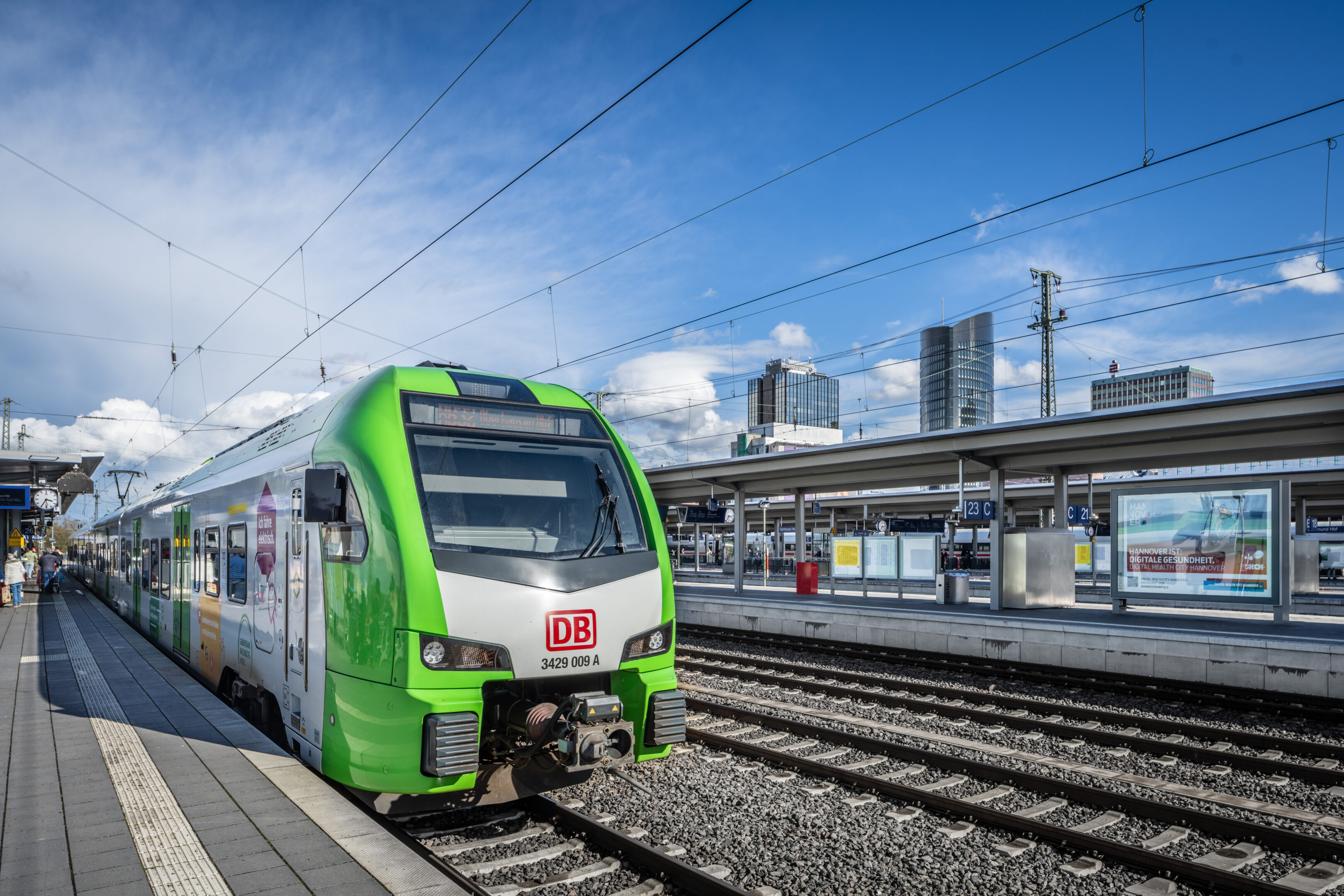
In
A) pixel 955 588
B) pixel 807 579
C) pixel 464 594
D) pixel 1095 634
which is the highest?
pixel 464 594

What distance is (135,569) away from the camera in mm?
15672

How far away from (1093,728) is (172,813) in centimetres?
829

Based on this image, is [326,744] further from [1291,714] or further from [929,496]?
[929,496]

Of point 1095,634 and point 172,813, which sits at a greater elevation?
point 172,813

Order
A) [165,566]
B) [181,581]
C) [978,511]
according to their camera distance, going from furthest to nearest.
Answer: [978,511] < [165,566] < [181,581]

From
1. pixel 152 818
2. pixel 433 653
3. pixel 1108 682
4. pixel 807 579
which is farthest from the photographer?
pixel 807 579

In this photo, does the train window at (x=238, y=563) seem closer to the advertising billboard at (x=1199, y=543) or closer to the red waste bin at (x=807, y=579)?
the advertising billboard at (x=1199, y=543)

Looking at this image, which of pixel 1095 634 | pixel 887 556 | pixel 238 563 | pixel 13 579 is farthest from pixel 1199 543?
pixel 13 579

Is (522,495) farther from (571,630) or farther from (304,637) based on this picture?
(304,637)

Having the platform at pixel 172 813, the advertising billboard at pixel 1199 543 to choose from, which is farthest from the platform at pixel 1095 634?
the platform at pixel 172 813

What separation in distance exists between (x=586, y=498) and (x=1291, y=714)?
A: 8.91 m

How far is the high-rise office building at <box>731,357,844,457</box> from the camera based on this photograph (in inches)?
2032

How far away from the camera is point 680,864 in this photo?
453 cm

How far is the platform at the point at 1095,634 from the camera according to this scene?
35.4 feet
